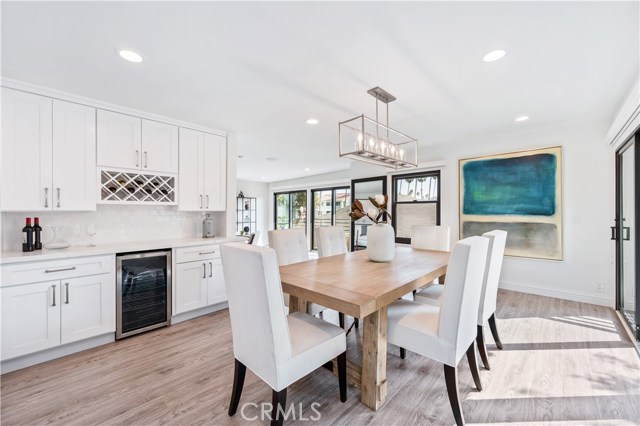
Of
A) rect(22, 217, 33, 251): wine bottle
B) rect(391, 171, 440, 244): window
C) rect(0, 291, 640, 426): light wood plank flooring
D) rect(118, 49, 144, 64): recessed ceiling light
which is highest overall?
rect(118, 49, 144, 64): recessed ceiling light

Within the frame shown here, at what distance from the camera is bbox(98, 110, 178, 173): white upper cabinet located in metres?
2.80

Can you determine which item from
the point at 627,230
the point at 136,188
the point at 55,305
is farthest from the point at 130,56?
the point at 627,230

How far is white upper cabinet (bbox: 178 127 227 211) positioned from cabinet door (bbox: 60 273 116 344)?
1196 mm

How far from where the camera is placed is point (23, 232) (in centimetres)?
246

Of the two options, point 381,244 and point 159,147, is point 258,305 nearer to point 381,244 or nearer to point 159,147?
point 381,244

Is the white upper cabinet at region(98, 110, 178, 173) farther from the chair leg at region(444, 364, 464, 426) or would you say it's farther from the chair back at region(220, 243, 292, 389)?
the chair leg at region(444, 364, 464, 426)

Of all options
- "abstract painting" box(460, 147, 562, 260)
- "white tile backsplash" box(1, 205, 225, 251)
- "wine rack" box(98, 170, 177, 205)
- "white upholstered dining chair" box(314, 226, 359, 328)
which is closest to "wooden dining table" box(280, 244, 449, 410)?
"white upholstered dining chair" box(314, 226, 359, 328)

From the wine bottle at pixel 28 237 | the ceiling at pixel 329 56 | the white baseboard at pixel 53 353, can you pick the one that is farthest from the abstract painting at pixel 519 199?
the wine bottle at pixel 28 237

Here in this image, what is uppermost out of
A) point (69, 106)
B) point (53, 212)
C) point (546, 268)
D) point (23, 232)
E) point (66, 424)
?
point (69, 106)

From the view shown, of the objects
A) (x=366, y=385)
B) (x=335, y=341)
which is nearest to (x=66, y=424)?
(x=335, y=341)

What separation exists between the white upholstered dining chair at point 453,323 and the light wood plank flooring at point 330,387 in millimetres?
389

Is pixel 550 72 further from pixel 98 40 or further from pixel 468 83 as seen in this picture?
pixel 98 40

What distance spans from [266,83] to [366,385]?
8.08 ft

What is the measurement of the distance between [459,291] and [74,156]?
3.50 meters
